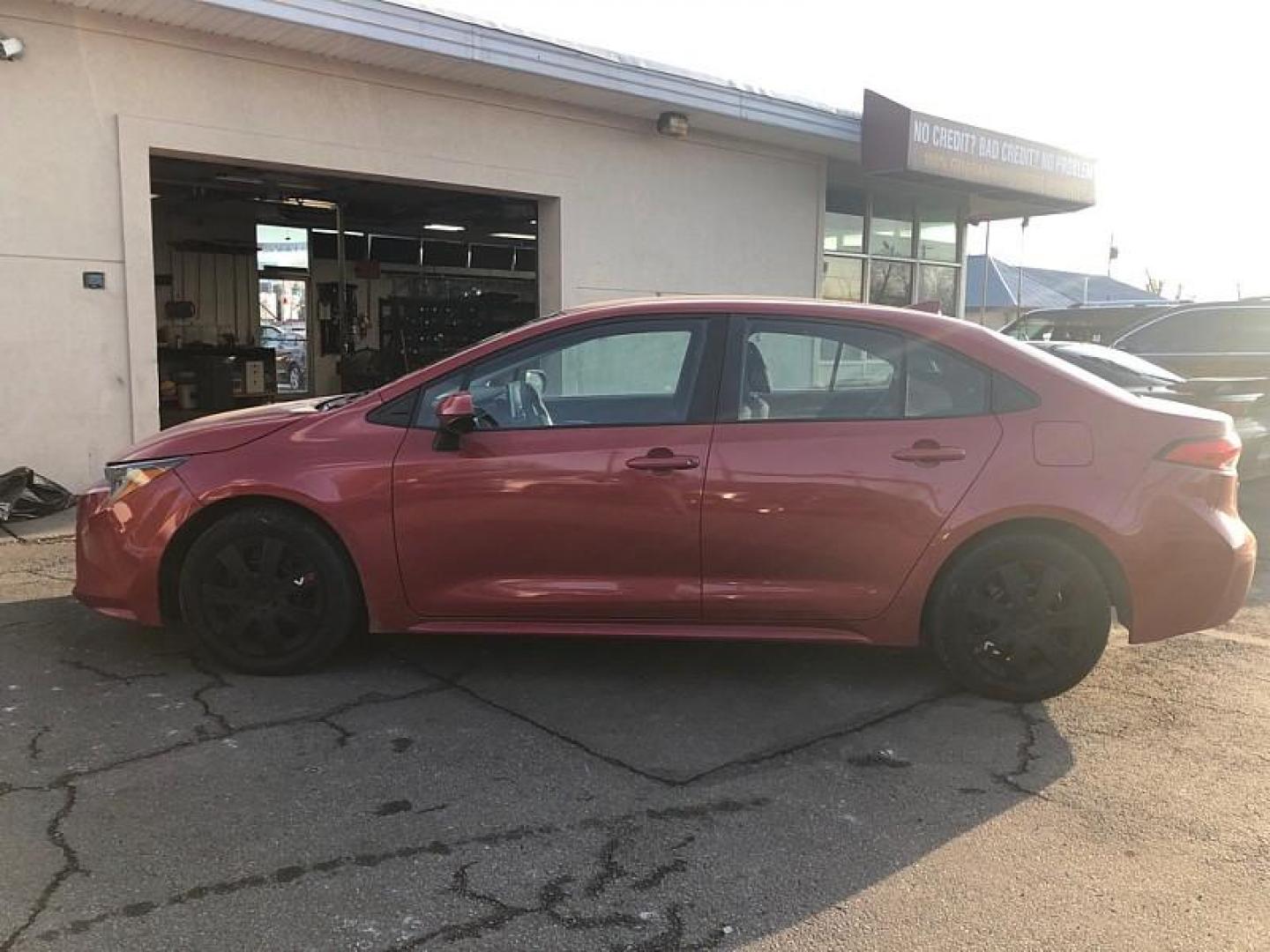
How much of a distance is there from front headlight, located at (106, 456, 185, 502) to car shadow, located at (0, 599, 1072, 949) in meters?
0.80

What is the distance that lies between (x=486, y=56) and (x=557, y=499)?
632 cm

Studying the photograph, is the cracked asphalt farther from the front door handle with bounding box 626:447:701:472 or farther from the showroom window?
the showroom window

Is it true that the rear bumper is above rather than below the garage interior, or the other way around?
below

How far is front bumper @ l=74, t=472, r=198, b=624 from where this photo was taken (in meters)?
4.36

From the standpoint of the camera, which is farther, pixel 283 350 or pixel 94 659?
pixel 283 350

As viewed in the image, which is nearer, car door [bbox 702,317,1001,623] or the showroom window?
car door [bbox 702,317,1001,623]

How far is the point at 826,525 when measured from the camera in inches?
163

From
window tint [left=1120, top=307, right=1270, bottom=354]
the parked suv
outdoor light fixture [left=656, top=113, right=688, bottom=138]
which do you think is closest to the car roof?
the parked suv

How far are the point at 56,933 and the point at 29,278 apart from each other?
267 inches

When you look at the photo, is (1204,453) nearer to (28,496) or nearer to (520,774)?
(520,774)

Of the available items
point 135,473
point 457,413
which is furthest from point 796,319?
point 135,473

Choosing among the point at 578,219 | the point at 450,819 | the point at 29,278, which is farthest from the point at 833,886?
the point at 578,219

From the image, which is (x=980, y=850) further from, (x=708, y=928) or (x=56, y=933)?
(x=56, y=933)

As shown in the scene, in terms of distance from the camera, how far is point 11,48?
753 cm
